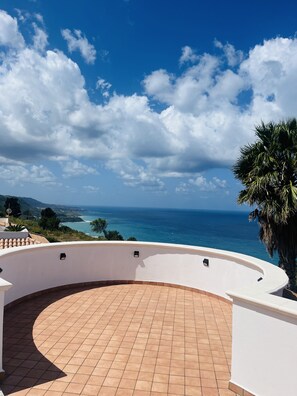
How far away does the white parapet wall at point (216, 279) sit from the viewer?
105 inches

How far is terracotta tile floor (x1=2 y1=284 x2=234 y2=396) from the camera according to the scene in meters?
3.20

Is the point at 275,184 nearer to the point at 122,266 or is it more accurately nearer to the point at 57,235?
the point at 122,266

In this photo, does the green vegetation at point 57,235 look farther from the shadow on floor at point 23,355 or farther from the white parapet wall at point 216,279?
the shadow on floor at point 23,355

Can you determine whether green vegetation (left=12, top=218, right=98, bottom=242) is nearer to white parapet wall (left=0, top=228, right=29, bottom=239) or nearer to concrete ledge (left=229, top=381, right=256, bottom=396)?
white parapet wall (left=0, top=228, right=29, bottom=239)

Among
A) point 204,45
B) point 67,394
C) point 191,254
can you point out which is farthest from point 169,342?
point 204,45

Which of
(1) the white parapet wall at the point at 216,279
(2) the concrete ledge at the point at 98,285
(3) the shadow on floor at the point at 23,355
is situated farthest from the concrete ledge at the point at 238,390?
(2) the concrete ledge at the point at 98,285

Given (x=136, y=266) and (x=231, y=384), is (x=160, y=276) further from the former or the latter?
(x=231, y=384)

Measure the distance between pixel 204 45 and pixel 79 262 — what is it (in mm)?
10798

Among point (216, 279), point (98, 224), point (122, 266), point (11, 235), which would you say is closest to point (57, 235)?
Result: point (11, 235)

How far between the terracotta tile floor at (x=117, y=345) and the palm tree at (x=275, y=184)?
3.92 meters

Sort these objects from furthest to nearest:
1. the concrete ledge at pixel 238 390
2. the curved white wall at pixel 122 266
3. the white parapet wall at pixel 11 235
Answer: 1. the white parapet wall at pixel 11 235
2. the curved white wall at pixel 122 266
3. the concrete ledge at pixel 238 390

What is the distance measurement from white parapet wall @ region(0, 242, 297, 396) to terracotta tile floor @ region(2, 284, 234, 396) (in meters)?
0.43

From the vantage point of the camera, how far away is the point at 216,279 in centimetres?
655

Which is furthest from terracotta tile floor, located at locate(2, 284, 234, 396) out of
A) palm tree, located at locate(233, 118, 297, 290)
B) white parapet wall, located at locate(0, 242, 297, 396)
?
palm tree, located at locate(233, 118, 297, 290)
